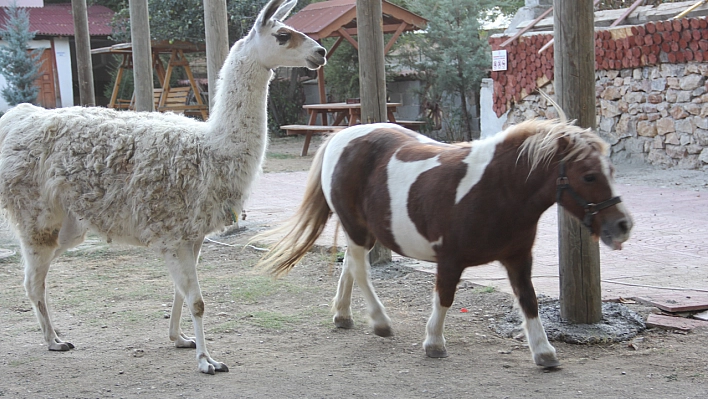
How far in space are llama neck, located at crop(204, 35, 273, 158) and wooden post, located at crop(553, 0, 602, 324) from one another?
190 centimetres

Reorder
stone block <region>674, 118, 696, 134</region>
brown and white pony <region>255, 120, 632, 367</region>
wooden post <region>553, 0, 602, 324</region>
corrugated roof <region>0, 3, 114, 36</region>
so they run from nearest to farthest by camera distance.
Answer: brown and white pony <region>255, 120, 632, 367</region>
wooden post <region>553, 0, 602, 324</region>
stone block <region>674, 118, 696, 134</region>
corrugated roof <region>0, 3, 114, 36</region>

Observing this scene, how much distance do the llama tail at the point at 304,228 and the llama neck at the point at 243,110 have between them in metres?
0.73

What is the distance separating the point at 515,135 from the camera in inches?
160

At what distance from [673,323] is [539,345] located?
3.85 feet

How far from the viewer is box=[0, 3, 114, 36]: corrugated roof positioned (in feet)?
85.4

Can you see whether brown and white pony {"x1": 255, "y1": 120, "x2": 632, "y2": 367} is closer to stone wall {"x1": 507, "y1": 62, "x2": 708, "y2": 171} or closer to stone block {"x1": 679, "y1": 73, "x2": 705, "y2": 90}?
stone wall {"x1": 507, "y1": 62, "x2": 708, "y2": 171}

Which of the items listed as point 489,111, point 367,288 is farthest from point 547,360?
point 489,111

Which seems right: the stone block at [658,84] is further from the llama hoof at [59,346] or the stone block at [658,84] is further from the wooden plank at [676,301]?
the llama hoof at [59,346]

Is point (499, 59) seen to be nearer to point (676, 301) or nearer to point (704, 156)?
point (704, 156)

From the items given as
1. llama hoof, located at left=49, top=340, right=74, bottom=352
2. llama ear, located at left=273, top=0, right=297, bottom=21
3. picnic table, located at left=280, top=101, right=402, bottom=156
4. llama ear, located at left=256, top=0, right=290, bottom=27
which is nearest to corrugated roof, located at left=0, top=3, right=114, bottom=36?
picnic table, located at left=280, top=101, right=402, bottom=156

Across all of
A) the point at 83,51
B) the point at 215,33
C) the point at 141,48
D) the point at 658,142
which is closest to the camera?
the point at 215,33

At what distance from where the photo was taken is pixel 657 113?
39.5ft

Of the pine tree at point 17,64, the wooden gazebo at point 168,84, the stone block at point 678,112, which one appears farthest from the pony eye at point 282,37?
the pine tree at point 17,64

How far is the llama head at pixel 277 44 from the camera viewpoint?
14.6 ft
